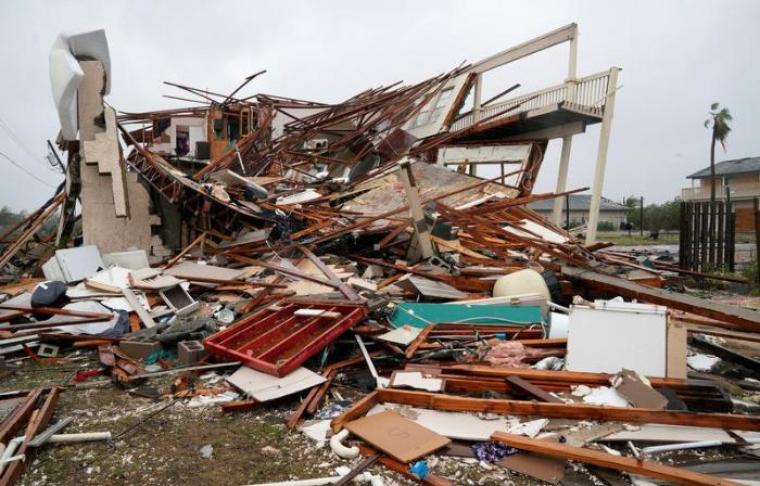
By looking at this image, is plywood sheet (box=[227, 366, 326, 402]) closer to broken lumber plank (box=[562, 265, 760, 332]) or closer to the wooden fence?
broken lumber plank (box=[562, 265, 760, 332])

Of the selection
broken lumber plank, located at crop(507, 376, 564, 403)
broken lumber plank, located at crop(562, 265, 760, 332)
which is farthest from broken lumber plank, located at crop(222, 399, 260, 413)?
broken lumber plank, located at crop(562, 265, 760, 332)

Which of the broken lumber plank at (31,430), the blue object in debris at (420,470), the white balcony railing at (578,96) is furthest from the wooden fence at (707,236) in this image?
the broken lumber plank at (31,430)

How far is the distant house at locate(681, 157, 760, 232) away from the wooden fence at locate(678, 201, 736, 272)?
30.4 m

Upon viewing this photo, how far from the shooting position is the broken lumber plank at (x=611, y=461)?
8.39ft

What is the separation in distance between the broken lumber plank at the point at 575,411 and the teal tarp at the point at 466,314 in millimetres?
1653

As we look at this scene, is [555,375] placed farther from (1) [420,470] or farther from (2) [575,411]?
(1) [420,470]

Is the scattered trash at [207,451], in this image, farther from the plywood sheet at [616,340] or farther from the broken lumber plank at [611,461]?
the plywood sheet at [616,340]

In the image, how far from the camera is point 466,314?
5375 mm

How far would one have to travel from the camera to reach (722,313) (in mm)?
4844

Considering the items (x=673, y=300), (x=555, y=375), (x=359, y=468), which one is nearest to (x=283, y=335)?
(x=359, y=468)

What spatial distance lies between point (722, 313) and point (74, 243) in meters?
10.2

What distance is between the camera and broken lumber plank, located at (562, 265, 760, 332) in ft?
15.8

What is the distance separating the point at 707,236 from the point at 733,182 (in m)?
37.5

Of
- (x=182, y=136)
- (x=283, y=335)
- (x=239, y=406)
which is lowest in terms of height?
(x=239, y=406)
